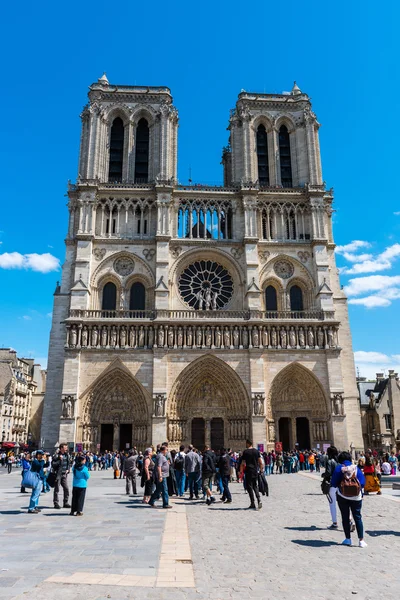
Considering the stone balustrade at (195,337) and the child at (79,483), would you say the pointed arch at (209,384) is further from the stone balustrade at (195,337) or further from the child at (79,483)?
the child at (79,483)

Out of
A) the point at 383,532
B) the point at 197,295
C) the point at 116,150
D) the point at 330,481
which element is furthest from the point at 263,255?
the point at 383,532

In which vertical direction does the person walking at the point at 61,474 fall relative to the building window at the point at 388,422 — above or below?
below

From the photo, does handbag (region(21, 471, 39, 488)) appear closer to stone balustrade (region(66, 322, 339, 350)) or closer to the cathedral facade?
the cathedral facade

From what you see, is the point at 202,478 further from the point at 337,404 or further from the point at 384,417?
the point at 384,417

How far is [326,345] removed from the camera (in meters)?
31.1

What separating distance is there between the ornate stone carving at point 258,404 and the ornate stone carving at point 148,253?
11.9 meters

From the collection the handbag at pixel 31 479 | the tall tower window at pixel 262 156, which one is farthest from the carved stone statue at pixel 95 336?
the handbag at pixel 31 479

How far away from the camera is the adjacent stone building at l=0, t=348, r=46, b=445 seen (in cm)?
4553

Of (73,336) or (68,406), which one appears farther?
(73,336)

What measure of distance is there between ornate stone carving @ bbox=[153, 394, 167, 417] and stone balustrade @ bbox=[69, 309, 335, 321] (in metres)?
4.98

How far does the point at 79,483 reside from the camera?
10.1m

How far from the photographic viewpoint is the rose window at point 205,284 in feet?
108

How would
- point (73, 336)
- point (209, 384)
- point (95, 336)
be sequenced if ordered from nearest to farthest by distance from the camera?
point (73, 336), point (95, 336), point (209, 384)

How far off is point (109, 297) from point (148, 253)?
4.12 m
